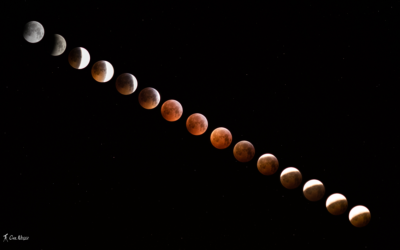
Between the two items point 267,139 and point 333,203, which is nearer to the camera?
point 333,203

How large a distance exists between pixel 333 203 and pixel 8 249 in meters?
0.97

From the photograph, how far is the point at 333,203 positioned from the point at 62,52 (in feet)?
3.05

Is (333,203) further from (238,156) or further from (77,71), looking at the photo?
(77,71)

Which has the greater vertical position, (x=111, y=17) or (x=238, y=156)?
(x=111, y=17)

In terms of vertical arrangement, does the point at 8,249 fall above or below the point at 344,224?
below

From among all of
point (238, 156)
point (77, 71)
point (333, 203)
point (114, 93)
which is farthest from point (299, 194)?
point (77, 71)

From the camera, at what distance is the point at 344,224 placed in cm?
102

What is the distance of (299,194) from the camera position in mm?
1031

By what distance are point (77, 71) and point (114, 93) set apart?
14cm

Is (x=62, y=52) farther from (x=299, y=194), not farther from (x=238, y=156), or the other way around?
(x=299, y=194)

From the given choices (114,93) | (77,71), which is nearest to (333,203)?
(114,93)

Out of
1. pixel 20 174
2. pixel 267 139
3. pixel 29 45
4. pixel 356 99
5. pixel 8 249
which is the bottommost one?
pixel 8 249

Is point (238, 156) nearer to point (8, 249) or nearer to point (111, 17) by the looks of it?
point (111, 17)

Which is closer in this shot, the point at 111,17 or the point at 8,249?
the point at 8,249
